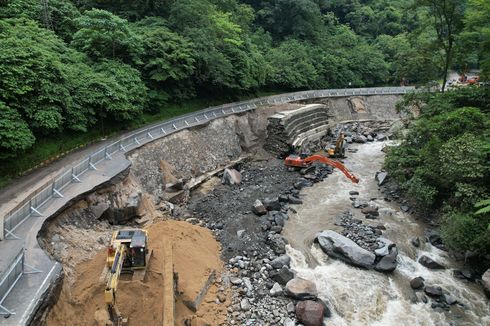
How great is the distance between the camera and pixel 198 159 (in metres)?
28.8

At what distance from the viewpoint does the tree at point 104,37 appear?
92.3 ft

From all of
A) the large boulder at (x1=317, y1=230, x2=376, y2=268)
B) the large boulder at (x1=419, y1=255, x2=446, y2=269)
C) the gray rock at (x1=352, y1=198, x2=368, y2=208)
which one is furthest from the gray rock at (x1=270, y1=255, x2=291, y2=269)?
the gray rock at (x1=352, y1=198, x2=368, y2=208)

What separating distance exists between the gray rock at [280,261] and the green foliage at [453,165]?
8801mm

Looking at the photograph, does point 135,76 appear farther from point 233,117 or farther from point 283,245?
point 283,245

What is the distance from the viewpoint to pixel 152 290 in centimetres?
1359

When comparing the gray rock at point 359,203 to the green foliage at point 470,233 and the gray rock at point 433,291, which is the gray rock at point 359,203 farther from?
the gray rock at point 433,291

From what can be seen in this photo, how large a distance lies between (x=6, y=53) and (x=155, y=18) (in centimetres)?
1998

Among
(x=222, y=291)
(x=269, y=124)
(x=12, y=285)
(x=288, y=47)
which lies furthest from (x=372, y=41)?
(x=12, y=285)

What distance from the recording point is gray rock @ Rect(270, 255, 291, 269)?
18.0 metres

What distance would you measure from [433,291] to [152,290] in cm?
1300

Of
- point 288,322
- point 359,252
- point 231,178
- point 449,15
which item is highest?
point 449,15

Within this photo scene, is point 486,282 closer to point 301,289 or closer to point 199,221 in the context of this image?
point 301,289

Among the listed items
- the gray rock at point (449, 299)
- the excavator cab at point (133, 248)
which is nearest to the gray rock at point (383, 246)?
the gray rock at point (449, 299)

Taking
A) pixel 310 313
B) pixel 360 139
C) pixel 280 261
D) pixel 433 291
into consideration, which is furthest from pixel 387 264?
pixel 360 139
